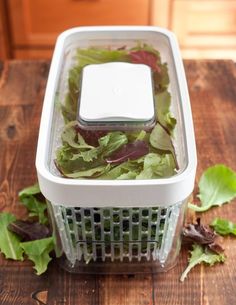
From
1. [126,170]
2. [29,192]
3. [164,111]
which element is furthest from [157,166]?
[29,192]

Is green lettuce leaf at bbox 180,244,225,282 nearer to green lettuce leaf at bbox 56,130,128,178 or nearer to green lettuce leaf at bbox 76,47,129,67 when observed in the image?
green lettuce leaf at bbox 56,130,128,178

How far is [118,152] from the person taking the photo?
69cm

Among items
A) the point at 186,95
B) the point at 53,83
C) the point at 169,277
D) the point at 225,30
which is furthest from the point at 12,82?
the point at 225,30

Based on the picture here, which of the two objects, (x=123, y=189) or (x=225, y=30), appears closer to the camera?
(x=123, y=189)

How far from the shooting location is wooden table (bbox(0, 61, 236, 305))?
2.25 ft

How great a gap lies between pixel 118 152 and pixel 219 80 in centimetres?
48

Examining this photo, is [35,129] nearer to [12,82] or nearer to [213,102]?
[12,82]

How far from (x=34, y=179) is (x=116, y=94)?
0.69 feet

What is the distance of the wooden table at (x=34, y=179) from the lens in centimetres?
69

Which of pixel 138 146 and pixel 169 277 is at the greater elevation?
pixel 138 146

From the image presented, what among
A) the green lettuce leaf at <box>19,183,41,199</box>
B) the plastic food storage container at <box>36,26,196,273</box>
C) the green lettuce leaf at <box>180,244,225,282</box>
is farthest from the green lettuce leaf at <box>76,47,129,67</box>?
the green lettuce leaf at <box>180,244,225,282</box>

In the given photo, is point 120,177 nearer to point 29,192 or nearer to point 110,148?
point 110,148

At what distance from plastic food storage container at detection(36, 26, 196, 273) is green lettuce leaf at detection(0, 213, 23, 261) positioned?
6 cm

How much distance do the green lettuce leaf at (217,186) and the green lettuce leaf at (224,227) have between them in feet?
0.12
